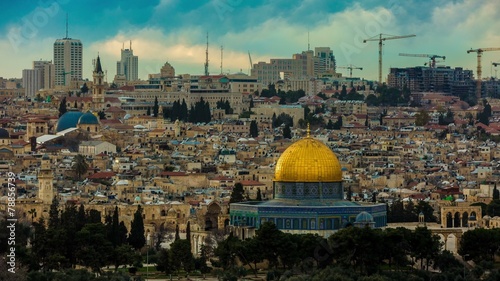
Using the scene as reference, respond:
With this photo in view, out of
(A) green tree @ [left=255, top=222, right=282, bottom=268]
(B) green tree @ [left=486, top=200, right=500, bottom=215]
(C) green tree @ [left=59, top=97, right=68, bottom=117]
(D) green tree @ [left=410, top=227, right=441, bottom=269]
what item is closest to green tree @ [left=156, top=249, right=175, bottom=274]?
(A) green tree @ [left=255, top=222, right=282, bottom=268]

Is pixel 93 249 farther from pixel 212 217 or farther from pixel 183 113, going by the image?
pixel 183 113

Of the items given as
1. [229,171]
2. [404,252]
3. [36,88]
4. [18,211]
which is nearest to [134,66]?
[36,88]

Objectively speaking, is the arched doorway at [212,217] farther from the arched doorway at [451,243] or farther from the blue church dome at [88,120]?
the blue church dome at [88,120]

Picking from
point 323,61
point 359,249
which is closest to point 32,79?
point 323,61

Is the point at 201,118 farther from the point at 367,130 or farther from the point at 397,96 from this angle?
the point at 397,96

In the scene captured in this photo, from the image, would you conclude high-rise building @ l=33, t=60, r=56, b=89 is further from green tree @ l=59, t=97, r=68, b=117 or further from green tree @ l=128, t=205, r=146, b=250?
green tree @ l=128, t=205, r=146, b=250

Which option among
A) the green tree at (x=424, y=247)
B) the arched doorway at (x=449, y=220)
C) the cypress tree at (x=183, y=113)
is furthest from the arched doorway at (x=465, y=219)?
the cypress tree at (x=183, y=113)
